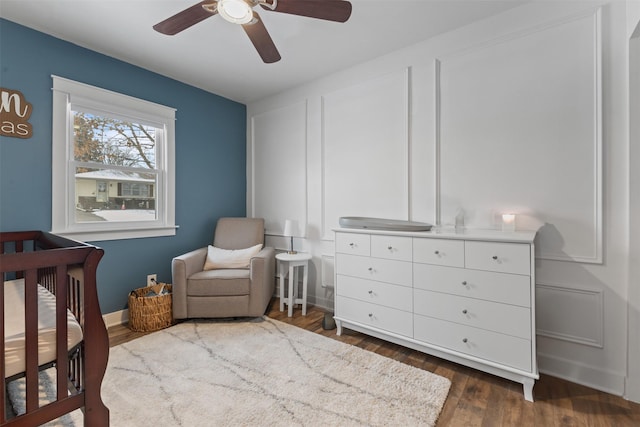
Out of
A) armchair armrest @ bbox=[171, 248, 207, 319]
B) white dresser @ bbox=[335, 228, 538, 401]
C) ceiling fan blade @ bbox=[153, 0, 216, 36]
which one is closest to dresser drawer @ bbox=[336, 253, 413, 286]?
white dresser @ bbox=[335, 228, 538, 401]

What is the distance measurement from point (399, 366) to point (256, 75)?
2.99 meters

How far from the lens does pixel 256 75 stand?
3129 millimetres

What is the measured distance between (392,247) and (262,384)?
4.14 ft

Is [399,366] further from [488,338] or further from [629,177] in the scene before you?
[629,177]

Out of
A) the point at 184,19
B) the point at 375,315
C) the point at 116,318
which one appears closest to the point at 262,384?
the point at 375,315

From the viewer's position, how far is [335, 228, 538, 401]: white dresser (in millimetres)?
1715

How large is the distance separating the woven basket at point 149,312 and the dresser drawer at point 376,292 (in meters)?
1.57

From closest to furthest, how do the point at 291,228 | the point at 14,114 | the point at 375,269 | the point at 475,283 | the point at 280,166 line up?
the point at 475,283 < the point at 14,114 < the point at 375,269 < the point at 291,228 < the point at 280,166

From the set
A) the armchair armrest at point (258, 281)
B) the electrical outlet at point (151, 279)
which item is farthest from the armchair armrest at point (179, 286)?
the armchair armrest at point (258, 281)

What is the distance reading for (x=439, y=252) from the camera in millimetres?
1995

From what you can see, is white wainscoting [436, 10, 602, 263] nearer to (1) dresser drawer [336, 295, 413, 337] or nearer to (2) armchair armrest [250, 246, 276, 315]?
(1) dresser drawer [336, 295, 413, 337]

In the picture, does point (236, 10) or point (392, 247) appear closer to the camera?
point (236, 10)

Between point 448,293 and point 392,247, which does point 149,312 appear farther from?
point 448,293

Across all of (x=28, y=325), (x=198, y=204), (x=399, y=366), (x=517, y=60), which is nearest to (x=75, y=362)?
(x=28, y=325)
